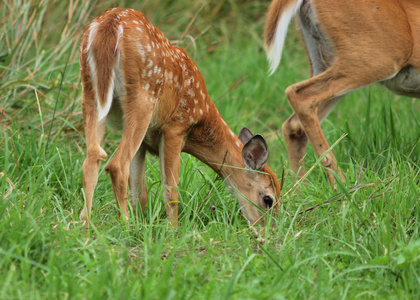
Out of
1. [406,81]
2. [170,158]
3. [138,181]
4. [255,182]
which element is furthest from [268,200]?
[406,81]

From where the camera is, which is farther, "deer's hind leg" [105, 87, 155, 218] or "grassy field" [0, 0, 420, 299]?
"deer's hind leg" [105, 87, 155, 218]

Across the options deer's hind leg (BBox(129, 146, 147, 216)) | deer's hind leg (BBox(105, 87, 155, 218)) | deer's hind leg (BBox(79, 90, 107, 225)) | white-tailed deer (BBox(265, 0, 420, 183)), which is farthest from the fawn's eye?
deer's hind leg (BBox(79, 90, 107, 225))

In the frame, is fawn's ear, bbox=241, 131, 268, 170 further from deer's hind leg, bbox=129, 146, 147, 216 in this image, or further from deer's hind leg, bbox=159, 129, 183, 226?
deer's hind leg, bbox=129, 146, 147, 216

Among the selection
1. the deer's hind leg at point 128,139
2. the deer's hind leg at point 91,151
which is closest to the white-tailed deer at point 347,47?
→ the deer's hind leg at point 128,139

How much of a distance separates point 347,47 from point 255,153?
1276mm

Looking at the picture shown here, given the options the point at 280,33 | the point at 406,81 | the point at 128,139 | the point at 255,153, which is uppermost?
the point at 280,33

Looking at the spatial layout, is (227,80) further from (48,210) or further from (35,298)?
(35,298)

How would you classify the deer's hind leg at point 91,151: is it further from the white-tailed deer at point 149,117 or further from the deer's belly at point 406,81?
the deer's belly at point 406,81

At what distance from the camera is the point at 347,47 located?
4969 mm

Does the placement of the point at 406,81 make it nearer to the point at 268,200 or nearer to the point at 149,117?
the point at 268,200

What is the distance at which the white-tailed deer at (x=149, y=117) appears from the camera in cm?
377

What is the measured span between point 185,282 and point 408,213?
63.8 inches

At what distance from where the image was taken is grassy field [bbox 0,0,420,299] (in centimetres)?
285

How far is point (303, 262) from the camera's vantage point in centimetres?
309
